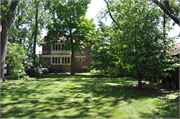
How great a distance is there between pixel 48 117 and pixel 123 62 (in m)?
6.02

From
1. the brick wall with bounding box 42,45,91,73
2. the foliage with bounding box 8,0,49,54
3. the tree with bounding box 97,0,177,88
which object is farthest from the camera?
the brick wall with bounding box 42,45,91,73

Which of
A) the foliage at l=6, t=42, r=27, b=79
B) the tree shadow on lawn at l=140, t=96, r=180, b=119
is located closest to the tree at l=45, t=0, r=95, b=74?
the foliage at l=6, t=42, r=27, b=79

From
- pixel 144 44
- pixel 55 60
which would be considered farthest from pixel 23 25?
pixel 144 44

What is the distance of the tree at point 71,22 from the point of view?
2391cm

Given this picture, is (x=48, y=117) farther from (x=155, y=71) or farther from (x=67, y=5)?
(x=67, y=5)

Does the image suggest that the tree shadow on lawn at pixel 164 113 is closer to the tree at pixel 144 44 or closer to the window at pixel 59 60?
the tree at pixel 144 44

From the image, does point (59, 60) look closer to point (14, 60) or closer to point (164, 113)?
point (14, 60)

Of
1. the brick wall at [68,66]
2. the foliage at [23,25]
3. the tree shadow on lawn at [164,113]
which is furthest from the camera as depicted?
the brick wall at [68,66]

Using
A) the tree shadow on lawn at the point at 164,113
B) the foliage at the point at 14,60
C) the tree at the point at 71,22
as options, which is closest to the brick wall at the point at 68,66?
the tree at the point at 71,22

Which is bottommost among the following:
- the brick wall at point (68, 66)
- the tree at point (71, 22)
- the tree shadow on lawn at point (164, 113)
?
the tree shadow on lawn at point (164, 113)

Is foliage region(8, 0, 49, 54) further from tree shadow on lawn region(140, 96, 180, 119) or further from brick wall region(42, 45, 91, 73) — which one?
tree shadow on lawn region(140, 96, 180, 119)

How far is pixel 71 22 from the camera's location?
24.2m

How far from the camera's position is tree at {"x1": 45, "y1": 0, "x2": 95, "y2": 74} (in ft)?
78.4

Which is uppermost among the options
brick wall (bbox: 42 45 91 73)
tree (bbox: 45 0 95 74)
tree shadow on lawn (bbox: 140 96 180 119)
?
tree (bbox: 45 0 95 74)
